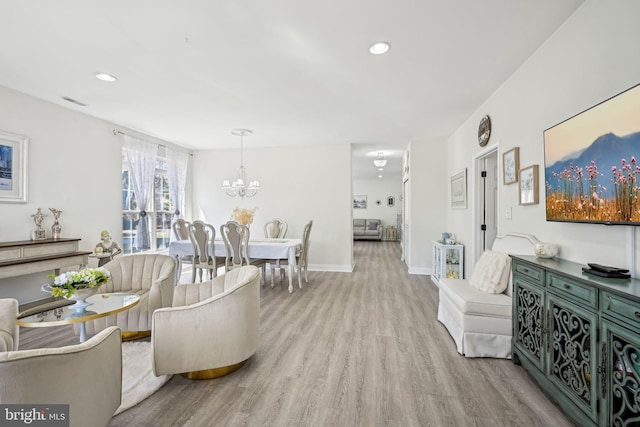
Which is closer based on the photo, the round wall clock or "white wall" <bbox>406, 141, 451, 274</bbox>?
the round wall clock

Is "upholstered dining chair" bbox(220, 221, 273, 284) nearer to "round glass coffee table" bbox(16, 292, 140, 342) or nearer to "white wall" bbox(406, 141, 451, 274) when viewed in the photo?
"round glass coffee table" bbox(16, 292, 140, 342)

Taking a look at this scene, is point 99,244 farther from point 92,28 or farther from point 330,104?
point 330,104

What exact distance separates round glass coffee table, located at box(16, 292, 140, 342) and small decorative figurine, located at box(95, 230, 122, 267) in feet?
7.57

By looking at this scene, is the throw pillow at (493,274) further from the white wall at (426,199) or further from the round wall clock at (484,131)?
the white wall at (426,199)

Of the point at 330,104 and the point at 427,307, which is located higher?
the point at 330,104

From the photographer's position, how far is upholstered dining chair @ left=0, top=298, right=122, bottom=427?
1.10 meters

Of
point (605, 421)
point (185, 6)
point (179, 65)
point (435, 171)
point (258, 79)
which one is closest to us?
point (605, 421)

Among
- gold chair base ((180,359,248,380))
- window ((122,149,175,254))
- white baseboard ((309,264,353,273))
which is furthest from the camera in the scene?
white baseboard ((309,264,353,273))

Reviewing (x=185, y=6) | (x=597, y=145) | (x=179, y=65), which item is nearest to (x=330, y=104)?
(x=179, y=65)

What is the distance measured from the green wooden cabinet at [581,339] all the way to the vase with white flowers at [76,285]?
3158 mm

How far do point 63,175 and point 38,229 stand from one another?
838 millimetres

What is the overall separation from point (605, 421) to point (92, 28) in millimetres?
4143

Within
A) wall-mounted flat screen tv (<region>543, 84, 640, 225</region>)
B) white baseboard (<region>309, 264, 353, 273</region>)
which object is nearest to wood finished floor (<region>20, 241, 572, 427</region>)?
wall-mounted flat screen tv (<region>543, 84, 640, 225</region>)

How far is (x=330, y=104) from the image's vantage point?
386 cm
